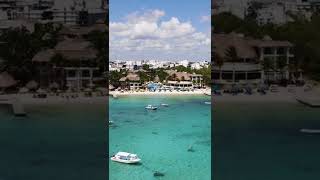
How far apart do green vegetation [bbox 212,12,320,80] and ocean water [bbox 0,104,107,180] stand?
2.92 meters

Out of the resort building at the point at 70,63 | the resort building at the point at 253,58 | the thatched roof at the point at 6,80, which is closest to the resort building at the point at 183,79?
the resort building at the point at 253,58

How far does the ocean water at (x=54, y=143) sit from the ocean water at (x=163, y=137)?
0.37 meters

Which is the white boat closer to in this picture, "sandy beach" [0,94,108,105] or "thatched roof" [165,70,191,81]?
"sandy beach" [0,94,108,105]

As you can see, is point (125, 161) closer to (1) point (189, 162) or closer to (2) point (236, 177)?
(1) point (189, 162)

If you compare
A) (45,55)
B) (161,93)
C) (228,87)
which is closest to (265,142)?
(228,87)

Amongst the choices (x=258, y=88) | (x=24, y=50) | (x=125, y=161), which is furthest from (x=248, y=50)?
(x=125, y=161)

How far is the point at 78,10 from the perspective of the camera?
28.2ft

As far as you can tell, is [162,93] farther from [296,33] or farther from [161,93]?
[296,33]

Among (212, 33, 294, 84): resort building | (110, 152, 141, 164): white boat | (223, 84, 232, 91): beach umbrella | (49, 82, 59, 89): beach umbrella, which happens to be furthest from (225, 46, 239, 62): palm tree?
(110, 152, 141, 164): white boat

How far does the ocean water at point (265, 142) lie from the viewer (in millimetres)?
4750

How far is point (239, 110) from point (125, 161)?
A: 4405 millimetres

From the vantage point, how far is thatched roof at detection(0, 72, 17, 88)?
9.68 m

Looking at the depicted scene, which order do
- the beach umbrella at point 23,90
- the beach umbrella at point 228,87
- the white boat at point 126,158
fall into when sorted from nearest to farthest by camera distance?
1. the white boat at point 126,158
2. the beach umbrella at point 228,87
3. the beach umbrella at point 23,90

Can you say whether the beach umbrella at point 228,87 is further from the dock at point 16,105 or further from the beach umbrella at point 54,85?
the dock at point 16,105
